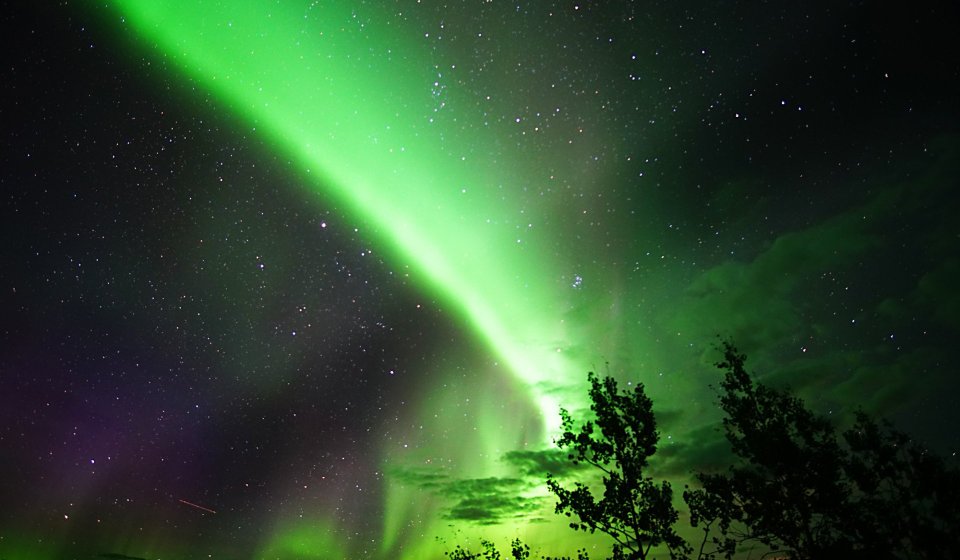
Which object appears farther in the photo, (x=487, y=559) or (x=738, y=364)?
(x=487, y=559)

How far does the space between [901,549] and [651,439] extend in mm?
12694

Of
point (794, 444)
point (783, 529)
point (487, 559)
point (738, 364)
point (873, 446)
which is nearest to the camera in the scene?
point (783, 529)

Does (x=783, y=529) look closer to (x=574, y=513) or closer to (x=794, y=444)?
(x=794, y=444)

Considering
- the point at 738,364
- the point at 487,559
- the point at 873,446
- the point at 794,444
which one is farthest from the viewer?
the point at 487,559

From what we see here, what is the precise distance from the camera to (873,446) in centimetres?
2762

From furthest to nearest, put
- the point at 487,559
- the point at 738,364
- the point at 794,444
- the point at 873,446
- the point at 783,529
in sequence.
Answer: the point at 487,559 < the point at 873,446 < the point at 738,364 < the point at 794,444 < the point at 783,529

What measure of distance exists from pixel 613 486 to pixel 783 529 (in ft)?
24.7

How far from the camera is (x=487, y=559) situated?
47062 millimetres

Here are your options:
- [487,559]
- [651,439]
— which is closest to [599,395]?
[651,439]

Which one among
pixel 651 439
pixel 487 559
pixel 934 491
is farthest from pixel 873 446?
pixel 487 559

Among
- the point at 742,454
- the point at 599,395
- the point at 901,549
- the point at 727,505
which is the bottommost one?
the point at 901,549

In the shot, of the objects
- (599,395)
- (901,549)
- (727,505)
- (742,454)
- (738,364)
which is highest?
(738,364)

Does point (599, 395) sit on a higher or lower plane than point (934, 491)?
higher

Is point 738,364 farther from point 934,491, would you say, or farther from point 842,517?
point 934,491
